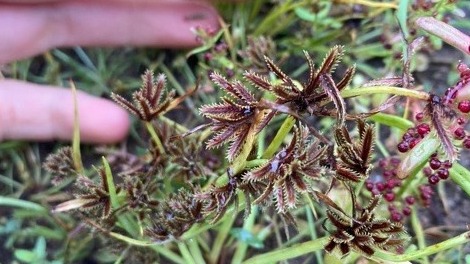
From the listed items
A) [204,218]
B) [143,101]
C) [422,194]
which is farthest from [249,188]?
[422,194]

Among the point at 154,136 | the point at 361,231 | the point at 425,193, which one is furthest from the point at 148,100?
the point at 425,193

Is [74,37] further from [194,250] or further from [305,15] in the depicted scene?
[194,250]

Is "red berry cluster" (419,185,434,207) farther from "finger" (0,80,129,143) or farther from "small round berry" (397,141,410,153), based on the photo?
"finger" (0,80,129,143)

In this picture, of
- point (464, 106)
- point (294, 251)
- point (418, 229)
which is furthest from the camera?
point (418, 229)

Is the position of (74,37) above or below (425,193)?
above

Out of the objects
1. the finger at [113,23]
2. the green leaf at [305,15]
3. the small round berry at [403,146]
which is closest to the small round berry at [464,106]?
the small round berry at [403,146]

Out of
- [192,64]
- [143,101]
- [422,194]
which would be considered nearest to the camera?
[143,101]

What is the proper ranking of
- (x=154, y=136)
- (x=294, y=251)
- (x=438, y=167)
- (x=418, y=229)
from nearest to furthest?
1. (x=438, y=167)
2. (x=294, y=251)
3. (x=154, y=136)
4. (x=418, y=229)

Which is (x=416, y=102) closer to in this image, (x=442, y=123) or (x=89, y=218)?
(x=442, y=123)

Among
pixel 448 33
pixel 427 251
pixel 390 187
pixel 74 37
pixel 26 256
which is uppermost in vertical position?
pixel 74 37
